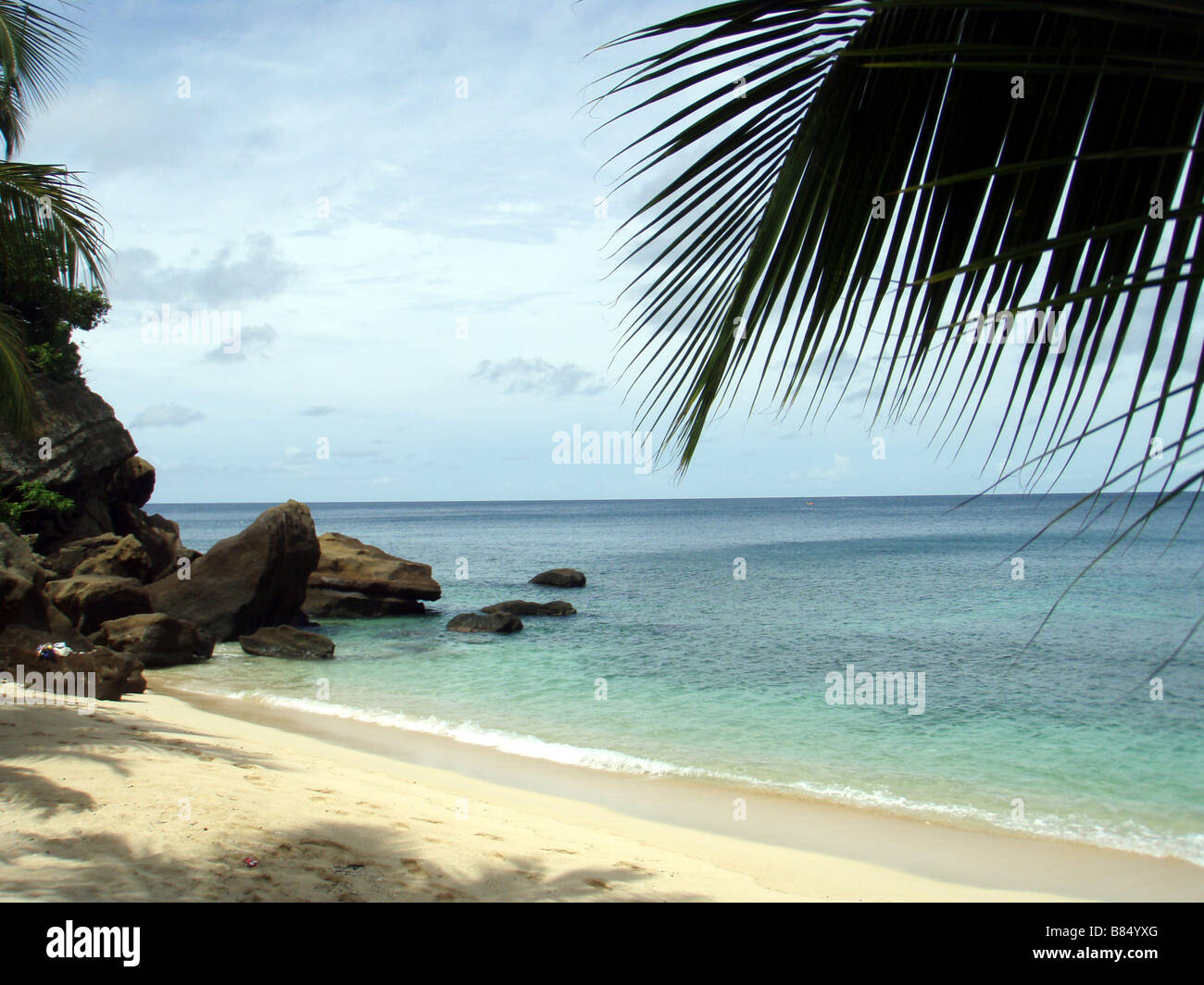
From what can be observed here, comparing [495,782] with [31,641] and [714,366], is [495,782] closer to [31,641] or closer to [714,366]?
[31,641]

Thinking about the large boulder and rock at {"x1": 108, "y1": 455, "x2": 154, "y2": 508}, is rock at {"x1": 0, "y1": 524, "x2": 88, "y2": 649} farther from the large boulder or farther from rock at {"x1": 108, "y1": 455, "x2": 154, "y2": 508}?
rock at {"x1": 108, "y1": 455, "x2": 154, "y2": 508}

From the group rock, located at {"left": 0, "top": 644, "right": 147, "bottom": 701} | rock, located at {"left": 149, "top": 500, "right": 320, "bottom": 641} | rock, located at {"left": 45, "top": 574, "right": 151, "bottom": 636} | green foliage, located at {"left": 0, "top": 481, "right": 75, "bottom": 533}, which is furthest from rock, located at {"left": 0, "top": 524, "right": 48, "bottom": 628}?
green foliage, located at {"left": 0, "top": 481, "right": 75, "bottom": 533}

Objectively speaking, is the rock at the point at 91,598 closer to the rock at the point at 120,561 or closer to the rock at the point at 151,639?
the rock at the point at 151,639

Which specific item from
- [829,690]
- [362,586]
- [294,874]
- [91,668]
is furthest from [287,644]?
[294,874]

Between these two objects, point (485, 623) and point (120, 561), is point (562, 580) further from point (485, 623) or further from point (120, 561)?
point (120, 561)

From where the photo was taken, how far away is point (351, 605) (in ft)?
81.3

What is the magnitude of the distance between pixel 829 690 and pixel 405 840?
36.3ft

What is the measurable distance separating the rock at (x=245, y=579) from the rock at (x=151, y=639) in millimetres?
2015

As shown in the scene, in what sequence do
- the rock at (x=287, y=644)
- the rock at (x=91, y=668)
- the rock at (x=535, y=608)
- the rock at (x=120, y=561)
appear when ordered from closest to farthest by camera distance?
the rock at (x=91, y=668), the rock at (x=287, y=644), the rock at (x=120, y=561), the rock at (x=535, y=608)

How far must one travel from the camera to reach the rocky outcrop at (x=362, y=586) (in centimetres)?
2469

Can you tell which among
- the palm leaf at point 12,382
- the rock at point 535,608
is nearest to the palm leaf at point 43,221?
the palm leaf at point 12,382
